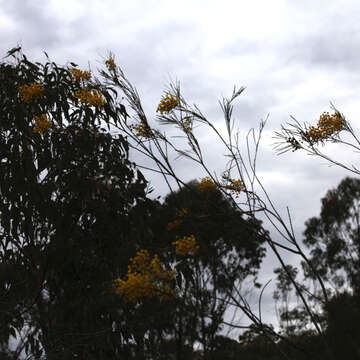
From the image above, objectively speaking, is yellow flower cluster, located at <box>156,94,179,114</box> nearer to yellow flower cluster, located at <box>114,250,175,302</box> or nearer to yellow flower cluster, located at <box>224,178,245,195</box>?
yellow flower cluster, located at <box>224,178,245,195</box>

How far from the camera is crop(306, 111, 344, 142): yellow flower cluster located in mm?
2166

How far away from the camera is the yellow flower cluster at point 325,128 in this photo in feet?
7.11

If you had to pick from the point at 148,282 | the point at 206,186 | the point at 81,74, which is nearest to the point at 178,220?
the point at 206,186

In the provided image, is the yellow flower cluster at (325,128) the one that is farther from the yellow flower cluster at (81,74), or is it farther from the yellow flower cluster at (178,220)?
the yellow flower cluster at (81,74)

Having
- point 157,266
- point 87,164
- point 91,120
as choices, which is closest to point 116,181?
point 87,164

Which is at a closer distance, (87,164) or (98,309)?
(98,309)

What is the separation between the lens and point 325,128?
2.18 metres

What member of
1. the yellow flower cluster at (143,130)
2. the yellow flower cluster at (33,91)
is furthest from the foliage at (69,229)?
the yellow flower cluster at (143,130)

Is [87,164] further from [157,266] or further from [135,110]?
[157,266]

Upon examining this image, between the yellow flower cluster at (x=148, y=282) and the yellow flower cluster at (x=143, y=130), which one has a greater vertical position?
the yellow flower cluster at (x=143, y=130)

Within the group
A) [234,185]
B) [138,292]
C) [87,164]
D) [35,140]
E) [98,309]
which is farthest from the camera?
[35,140]

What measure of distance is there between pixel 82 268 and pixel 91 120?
1.05 m

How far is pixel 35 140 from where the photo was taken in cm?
361

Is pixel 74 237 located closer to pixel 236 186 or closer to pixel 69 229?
pixel 69 229
